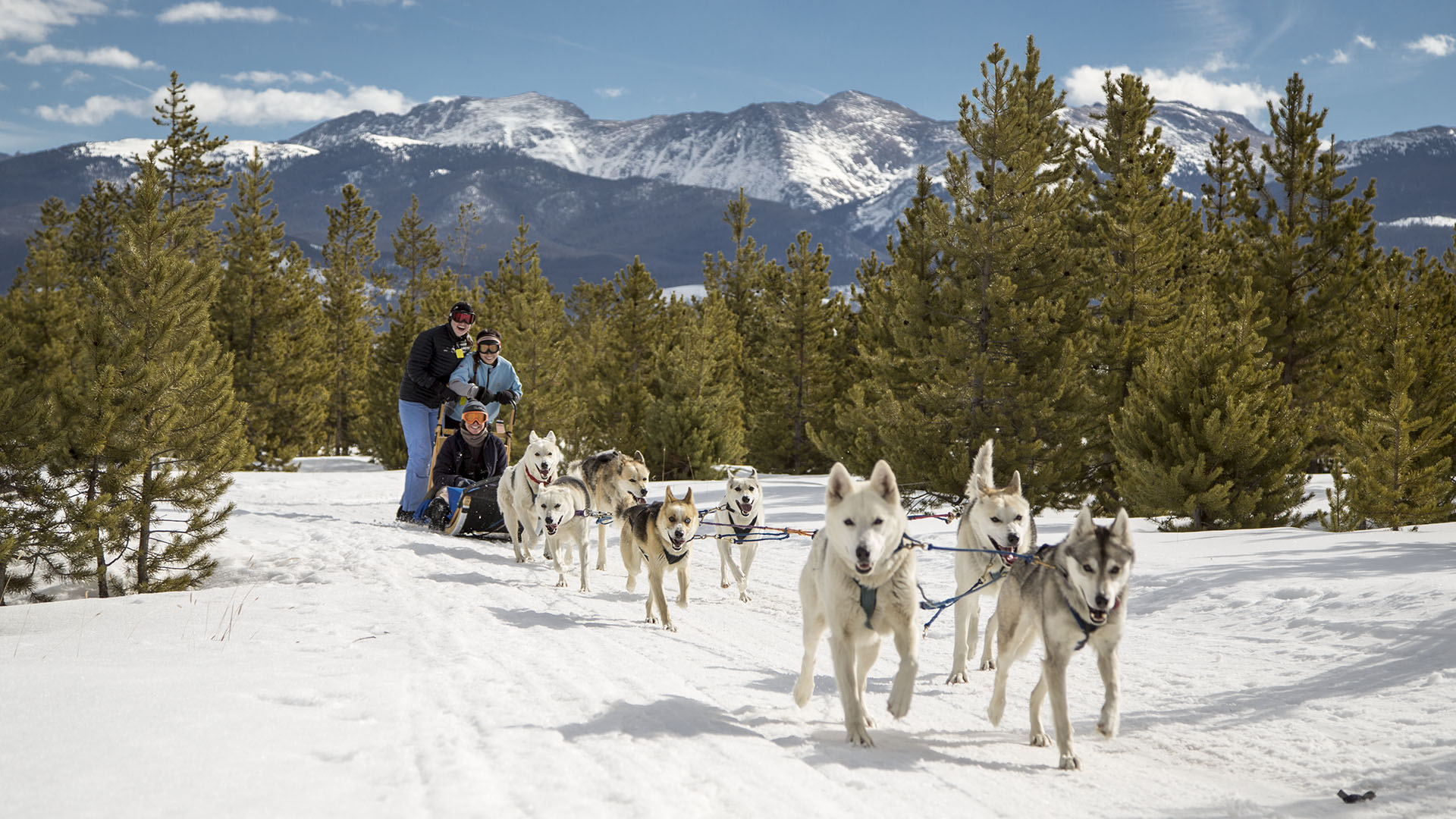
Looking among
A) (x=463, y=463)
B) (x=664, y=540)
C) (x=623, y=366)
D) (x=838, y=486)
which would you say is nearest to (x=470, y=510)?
(x=463, y=463)

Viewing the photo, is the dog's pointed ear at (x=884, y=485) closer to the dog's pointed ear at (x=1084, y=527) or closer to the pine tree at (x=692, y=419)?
the dog's pointed ear at (x=1084, y=527)

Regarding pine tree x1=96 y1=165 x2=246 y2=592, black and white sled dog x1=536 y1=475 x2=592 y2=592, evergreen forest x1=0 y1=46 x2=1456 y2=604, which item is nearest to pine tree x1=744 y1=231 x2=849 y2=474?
evergreen forest x1=0 y1=46 x2=1456 y2=604

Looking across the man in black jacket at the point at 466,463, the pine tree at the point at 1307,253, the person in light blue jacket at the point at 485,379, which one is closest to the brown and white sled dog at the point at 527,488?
the man in black jacket at the point at 466,463

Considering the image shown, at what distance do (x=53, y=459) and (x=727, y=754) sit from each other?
6.73m

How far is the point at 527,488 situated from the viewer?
8984 millimetres

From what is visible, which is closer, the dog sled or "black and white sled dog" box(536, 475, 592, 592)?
"black and white sled dog" box(536, 475, 592, 592)

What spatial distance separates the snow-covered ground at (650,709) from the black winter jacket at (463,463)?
300 cm

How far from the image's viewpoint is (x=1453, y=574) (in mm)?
6266

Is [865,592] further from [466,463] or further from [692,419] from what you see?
[692,419]

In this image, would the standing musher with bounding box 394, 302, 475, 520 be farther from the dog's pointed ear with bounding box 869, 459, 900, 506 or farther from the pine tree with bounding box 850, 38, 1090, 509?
the pine tree with bounding box 850, 38, 1090, 509

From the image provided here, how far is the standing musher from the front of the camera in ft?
33.4

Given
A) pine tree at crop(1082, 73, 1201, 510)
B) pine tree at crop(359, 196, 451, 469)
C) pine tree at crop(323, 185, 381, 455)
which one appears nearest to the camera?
pine tree at crop(1082, 73, 1201, 510)

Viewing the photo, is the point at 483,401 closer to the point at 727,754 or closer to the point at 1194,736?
the point at 727,754

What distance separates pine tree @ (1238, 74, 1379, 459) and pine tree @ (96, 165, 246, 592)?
21036 mm
